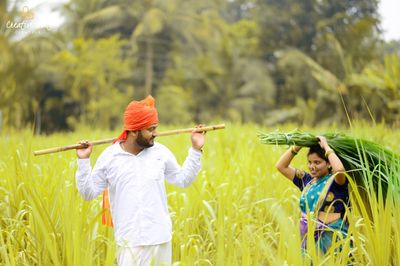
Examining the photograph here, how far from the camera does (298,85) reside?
20797mm

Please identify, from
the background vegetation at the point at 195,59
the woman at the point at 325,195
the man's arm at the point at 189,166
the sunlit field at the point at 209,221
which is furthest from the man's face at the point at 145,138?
the background vegetation at the point at 195,59

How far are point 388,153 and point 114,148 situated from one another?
141 cm

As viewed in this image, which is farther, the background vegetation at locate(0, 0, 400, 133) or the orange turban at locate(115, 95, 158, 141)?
the background vegetation at locate(0, 0, 400, 133)

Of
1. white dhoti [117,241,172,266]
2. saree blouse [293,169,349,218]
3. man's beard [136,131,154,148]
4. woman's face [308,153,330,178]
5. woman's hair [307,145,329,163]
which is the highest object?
man's beard [136,131,154,148]

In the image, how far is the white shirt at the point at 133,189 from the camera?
225 centimetres

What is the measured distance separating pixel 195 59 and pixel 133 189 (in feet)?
61.2

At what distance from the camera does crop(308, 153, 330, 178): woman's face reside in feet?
8.68

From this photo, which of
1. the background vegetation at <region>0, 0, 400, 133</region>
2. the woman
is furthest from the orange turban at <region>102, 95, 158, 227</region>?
the background vegetation at <region>0, 0, 400, 133</region>

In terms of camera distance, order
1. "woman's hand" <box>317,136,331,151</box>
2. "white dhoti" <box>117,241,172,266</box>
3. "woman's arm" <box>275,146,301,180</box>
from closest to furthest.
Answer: "white dhoti" <box>117,241,172,266</box> < "woman's hand" <box>317,136,331,151</box> < "woman's arm" <box>275,146,301,180</box>

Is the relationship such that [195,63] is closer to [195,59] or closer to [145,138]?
[195,59]

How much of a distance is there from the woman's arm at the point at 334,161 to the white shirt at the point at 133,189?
2.61 ft

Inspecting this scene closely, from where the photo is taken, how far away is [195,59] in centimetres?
2067

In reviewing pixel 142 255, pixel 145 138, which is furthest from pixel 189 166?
pixel 142 255

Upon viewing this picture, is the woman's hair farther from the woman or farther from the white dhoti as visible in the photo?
the white dhoti
